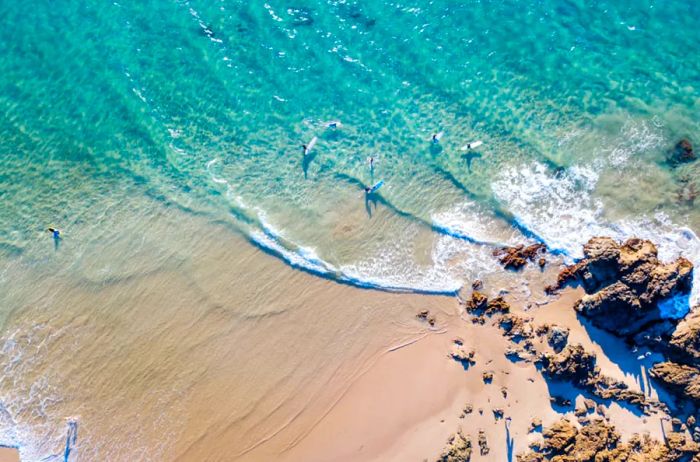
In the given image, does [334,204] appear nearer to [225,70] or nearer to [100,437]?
[225,70]

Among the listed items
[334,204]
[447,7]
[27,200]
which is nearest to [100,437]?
[27,200]

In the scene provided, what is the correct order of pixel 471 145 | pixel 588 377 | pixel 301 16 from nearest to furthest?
pixel 588 377, pixel 471 145, pixel 301 16

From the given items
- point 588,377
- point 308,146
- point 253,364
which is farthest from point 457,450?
point 308,146

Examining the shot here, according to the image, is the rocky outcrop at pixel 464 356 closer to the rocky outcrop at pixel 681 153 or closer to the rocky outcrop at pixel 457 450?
the rocky outcrop at pixel 457 450

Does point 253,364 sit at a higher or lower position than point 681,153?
lower

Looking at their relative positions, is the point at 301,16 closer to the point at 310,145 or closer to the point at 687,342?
the point at 310,145

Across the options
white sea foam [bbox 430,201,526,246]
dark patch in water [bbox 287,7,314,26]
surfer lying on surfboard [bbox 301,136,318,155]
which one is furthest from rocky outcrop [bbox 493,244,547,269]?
dark patch in water [bbox 287,7,314,26]

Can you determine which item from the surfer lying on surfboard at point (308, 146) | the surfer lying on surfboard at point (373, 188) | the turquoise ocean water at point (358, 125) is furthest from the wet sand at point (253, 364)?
the surfer lying on surfboard at point (308, 146)
